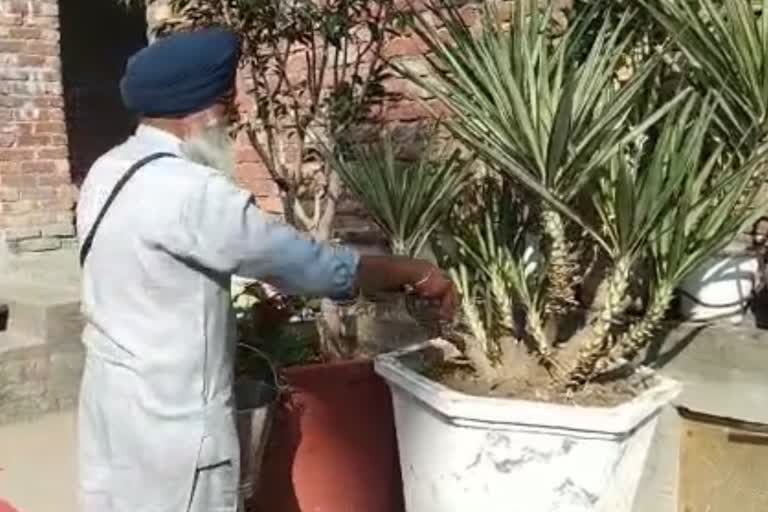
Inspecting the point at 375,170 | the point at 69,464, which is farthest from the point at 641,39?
the point at 69,464

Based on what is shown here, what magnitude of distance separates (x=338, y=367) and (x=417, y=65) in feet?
4.26

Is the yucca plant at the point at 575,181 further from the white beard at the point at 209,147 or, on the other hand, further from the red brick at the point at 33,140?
the red brick at the point at 33,140

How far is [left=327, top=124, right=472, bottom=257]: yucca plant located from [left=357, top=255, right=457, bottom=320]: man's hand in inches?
21.4

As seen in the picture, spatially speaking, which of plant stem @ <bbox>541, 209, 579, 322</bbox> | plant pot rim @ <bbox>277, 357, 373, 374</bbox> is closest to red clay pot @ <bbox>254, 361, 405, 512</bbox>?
plant pot rim @ <bbox>277, 357, 373, 374</bbox>

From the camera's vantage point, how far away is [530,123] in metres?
2.50

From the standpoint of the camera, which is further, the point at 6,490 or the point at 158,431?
the point at 6,490

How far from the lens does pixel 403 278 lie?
2.40m

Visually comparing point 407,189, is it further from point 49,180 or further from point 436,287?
point 49,180

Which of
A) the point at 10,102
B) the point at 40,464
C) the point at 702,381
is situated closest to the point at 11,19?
the point at 10,102

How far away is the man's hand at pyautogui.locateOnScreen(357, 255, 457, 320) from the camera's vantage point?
2328mm

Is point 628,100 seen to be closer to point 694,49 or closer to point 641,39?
point 694,49

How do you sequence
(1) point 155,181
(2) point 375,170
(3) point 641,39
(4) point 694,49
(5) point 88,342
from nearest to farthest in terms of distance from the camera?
(1) point 155,181 < (5) point 88,342 < (4) point 694,49 < (3) point 641,39 < (2) point 375,170

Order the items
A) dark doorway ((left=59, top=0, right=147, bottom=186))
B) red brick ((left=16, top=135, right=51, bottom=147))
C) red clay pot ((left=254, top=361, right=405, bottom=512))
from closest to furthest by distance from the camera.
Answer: red clay pot ((left=254, top=361, right=405, bottom=512)), red brick ((left=16, top=135, right=51, bottom=147)), dark doorway ((left=59, top=0, right=147, bottom=186))

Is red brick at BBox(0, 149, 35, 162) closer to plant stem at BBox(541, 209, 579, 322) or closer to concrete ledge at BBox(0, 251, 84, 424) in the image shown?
concrete ledge at BBox(0, 251, 84, 424)
